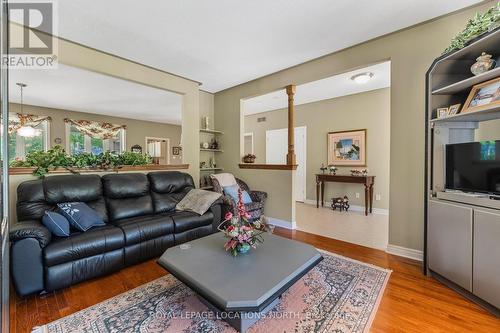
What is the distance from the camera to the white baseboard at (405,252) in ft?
8.47

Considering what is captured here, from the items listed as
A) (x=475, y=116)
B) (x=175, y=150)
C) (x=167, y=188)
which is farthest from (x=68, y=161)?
(x=175, y=150)

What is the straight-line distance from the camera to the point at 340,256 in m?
2.69

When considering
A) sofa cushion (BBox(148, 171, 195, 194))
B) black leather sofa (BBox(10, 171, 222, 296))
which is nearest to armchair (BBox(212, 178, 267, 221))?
black leather sofa (BBox(10, 171, 222, 296))

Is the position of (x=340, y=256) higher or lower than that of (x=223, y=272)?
lower

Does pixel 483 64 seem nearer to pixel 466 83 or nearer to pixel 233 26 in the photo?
pixel 466 83

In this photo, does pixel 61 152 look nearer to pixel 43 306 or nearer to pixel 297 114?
pixel 43 306

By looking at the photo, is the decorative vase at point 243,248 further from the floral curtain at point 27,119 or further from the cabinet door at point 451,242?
the floral curtain at point 27,119

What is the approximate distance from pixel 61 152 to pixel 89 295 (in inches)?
76.3

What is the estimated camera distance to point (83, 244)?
207 cm

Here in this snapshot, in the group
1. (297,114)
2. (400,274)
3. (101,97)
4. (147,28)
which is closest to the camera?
(400,274)

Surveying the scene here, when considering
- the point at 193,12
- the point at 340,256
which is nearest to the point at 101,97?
the point at 193,12

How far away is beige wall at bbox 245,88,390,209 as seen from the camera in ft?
15.7

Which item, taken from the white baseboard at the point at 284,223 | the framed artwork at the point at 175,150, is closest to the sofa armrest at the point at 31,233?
the white baseboard at the point at 284,223

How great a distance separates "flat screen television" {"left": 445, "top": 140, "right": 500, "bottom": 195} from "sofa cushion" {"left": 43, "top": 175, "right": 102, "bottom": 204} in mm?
3991
